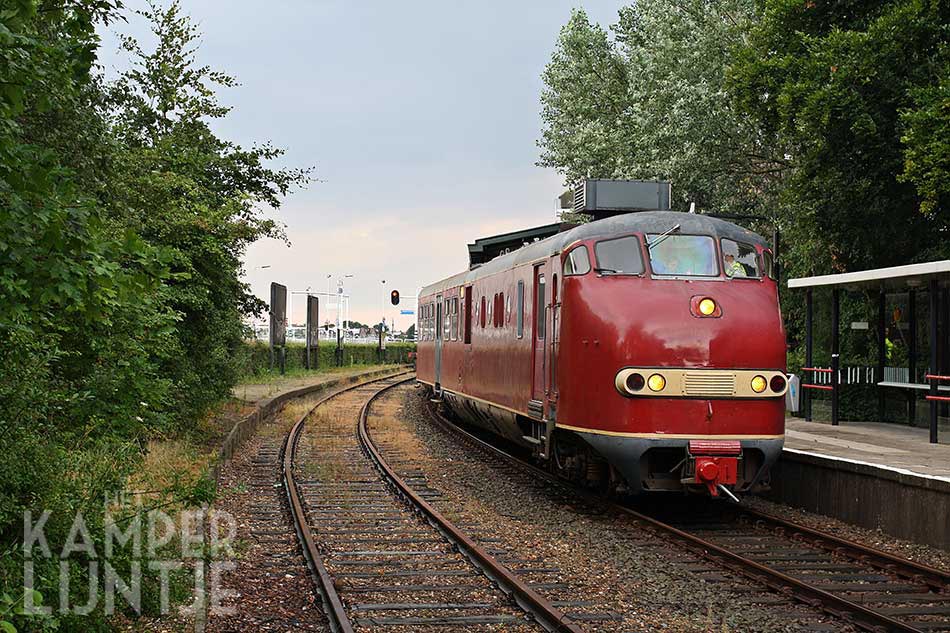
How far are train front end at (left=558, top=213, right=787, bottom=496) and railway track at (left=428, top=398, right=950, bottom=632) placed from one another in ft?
1.70

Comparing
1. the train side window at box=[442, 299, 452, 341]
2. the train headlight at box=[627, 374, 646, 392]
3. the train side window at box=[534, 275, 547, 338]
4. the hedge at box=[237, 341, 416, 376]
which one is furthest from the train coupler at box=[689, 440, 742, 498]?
the hedge at box=[237, 341, 416, 376]

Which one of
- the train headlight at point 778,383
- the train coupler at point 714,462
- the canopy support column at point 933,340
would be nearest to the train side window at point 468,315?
the canopy support column at point 933,340

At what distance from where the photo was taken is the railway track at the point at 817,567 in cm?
779

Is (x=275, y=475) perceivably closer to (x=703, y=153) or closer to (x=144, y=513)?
(x=144, y=513)

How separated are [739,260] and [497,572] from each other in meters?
4.88

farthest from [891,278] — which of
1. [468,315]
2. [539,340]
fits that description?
[468,315]

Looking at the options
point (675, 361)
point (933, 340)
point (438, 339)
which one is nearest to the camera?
point (675, 361)

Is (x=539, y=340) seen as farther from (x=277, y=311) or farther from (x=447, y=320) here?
(x=277, y=311)

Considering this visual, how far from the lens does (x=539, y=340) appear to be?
1313 centimetres

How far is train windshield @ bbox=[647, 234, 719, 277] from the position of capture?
11500mm

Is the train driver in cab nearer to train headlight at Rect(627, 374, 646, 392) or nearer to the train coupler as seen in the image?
train headlight at Rect(627, 374, 646, 392)

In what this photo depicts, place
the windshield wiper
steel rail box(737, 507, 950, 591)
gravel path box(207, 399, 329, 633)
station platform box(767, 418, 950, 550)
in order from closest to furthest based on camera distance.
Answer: gravel path box(207, 399, 329, 633) → steel rail box(737, 507, 950, 591) → station platform box(767, 418, 950, 550) → the windshield wiper

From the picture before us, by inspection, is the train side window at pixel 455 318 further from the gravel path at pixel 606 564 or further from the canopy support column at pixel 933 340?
the canopy support column at pixel 933 340

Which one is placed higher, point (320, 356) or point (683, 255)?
point (683, 255)
